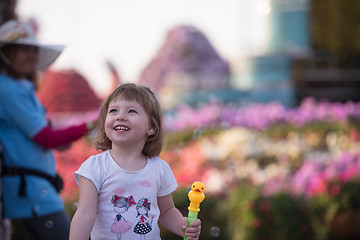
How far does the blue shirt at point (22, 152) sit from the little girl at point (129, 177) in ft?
2.26

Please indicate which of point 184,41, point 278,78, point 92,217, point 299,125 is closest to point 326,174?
point 92,217

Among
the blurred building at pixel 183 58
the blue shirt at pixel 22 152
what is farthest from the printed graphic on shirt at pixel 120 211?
the blurred building at pixel 183 58

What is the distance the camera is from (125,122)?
1.71 m

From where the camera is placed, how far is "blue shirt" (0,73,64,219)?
2332 mm

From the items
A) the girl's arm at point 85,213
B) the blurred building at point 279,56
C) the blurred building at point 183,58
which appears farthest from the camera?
the blurred building at point 183,58

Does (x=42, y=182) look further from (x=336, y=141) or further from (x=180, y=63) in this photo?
(x=180, y=63)

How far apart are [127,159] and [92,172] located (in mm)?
150

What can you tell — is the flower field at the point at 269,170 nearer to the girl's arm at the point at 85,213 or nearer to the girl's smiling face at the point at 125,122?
the girl's smiling face at the point at 125,122

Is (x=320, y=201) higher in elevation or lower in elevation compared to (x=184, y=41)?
lower

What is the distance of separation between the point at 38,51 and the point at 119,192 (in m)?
1.31

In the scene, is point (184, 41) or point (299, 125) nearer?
point (299, 125)

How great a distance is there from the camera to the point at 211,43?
24.5 meters

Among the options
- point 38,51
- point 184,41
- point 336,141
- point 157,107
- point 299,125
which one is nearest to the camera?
point 157,107

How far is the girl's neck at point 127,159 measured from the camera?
1736 millimetres
